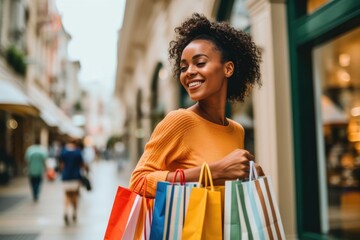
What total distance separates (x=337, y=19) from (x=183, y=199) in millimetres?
3527

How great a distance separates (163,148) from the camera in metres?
1.60

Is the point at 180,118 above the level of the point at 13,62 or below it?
below

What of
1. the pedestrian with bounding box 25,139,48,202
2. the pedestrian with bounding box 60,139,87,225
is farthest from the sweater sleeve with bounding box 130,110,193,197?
the pedestrian with bounding box 25,139,48,202

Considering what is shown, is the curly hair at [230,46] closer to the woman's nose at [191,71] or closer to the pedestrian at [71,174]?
the woman's nose at [191,71]

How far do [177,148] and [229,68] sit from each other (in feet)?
1.46

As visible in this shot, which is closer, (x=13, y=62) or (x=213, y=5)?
(x=213, y=5)

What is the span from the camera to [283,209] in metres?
5.19

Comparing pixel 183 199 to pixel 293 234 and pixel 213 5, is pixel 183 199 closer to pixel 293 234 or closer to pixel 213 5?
pixel 293 234

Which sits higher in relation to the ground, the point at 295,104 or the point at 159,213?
the point at 295,104

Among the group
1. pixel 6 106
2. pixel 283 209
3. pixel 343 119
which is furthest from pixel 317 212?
pixel 6 106

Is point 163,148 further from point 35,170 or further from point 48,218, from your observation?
point 35,170

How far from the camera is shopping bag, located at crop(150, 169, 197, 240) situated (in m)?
1.43

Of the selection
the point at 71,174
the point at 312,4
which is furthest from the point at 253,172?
the point at 71,174

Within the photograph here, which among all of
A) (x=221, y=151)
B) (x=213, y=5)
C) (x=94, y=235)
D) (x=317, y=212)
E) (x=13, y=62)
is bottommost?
(x=94, y=235)
